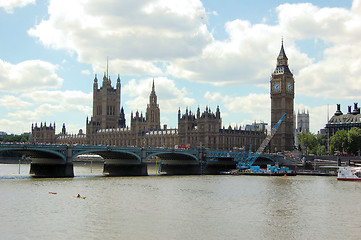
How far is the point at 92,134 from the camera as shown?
19350 centimetres

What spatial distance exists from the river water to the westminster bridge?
1174 cm

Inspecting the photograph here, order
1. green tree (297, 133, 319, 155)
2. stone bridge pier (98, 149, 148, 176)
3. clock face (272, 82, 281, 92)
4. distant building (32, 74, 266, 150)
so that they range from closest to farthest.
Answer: stone bridge pier (98, 149, 148, 176)
green tree (297, 133, 319, 155)
distant building (32, 74, 266, 150)
clock face (272, 82, 281, 92)

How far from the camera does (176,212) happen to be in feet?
126

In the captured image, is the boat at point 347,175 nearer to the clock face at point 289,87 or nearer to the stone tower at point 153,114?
the clock face at point 289,87

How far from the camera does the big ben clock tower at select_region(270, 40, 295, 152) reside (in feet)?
469

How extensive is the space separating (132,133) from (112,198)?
411 feet

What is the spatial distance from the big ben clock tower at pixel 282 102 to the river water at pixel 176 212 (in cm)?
8673

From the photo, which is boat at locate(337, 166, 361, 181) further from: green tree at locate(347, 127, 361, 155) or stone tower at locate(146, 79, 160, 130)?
stone tower at locate(146, 79, 160, 130)

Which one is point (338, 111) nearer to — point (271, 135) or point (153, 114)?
point (271, 135)

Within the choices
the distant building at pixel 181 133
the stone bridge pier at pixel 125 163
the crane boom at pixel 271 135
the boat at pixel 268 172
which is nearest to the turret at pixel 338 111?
the crane boom at pixel 271 135

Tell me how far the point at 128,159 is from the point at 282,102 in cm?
7206

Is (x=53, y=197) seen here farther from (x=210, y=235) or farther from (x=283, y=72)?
(x=283, y=72)

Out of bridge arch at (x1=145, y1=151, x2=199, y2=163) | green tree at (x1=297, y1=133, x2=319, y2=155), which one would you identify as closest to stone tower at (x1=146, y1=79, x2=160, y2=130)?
green tree at (x1=297, y1=133, x2=319, y2=155)

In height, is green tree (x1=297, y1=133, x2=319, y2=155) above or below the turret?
below
